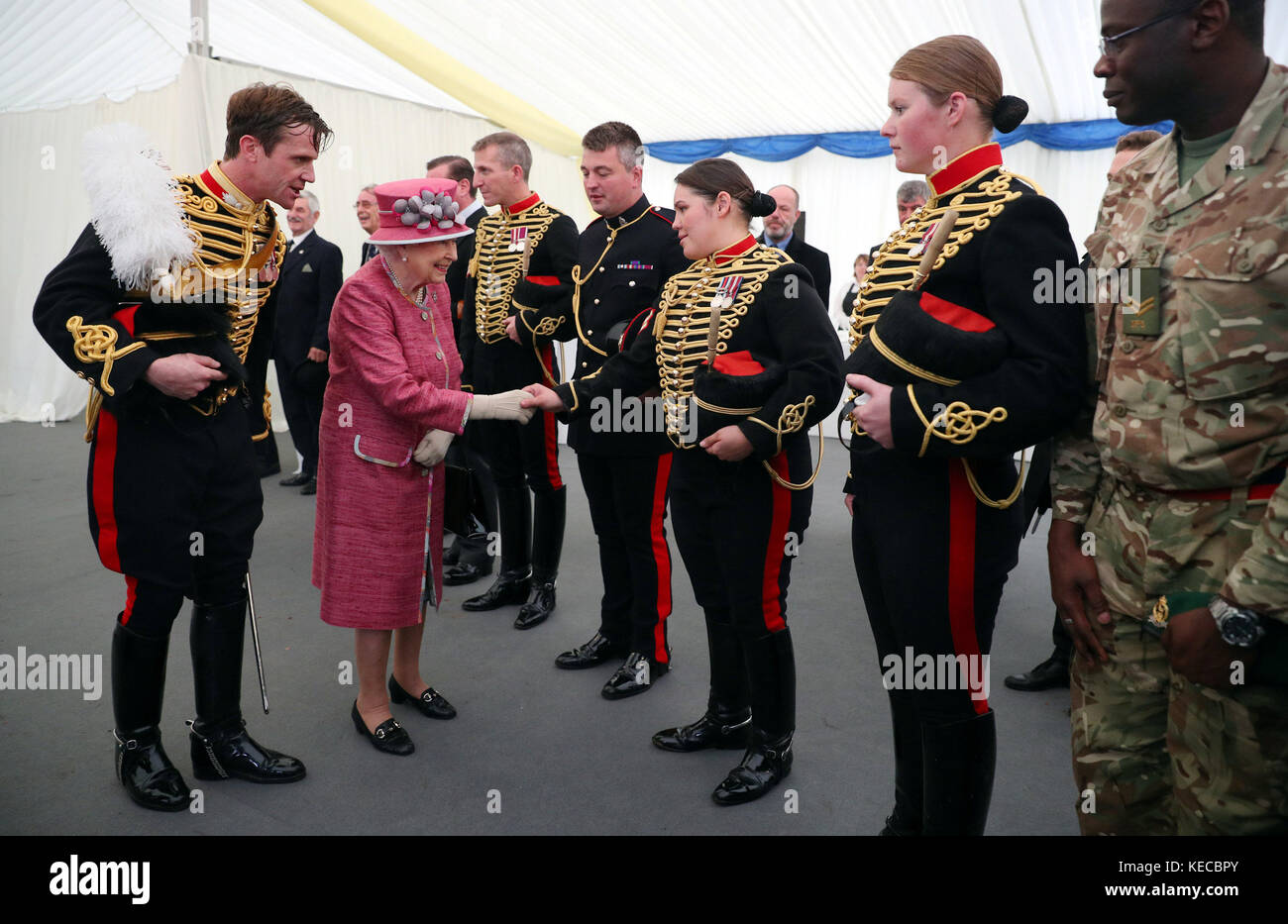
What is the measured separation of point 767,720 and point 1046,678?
4.25 feet

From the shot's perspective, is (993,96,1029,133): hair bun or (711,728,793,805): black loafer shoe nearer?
(993,96,1029,133): hair bun

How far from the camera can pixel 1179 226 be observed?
1339 mm

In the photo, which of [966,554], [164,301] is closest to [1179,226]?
[966,554]

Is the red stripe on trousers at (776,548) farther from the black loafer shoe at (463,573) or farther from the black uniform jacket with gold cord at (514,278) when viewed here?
the black loafer shoe at (463,573)

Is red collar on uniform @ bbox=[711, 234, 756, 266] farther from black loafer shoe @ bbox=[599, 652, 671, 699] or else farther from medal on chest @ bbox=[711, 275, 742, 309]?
black loafer shoe @ bbox=[599, 652, 671, 699]

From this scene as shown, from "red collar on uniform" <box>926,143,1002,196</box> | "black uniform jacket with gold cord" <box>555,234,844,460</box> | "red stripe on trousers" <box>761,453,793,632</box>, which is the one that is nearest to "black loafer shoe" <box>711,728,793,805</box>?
"red stripe on trousers" <box>761,453,793,632</box>

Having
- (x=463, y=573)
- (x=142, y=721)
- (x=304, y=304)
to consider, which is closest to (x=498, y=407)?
(x=142, y=721)

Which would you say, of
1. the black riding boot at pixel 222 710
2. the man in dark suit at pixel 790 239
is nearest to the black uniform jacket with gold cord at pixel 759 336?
the black riding boot at pixel 222 710

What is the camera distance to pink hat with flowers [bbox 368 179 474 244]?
99.2 inches

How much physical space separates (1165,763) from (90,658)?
133 inches

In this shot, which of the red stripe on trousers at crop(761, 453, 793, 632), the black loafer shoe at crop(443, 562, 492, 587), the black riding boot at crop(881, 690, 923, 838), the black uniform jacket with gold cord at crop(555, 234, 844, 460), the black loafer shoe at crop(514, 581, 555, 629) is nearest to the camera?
the black riding boot at crop(881, 690, 923, 838)

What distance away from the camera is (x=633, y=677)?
312 cm

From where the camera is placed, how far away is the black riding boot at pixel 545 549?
3768mm

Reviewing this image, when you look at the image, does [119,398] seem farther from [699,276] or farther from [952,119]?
[952,119]
